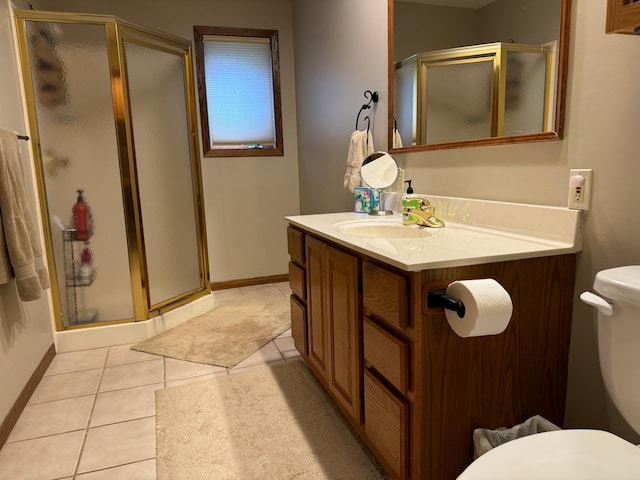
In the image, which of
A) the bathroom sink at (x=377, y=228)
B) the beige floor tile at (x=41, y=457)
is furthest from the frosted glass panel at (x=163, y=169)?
the bathroom sink at (x=377, y=228)

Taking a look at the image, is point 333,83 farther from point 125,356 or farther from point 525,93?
point 125,356

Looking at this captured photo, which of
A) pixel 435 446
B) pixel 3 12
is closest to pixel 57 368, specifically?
pixel 3 12

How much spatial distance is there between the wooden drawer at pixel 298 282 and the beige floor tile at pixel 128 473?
2.93 feet

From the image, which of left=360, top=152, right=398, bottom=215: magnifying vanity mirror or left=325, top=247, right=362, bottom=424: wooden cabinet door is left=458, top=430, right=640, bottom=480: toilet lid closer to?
left=325, top=247, right=362, bottom=424: wooden cabinet door

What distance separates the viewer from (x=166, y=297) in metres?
2.94

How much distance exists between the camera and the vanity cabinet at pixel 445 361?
1149mm

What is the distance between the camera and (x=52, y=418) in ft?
6.18

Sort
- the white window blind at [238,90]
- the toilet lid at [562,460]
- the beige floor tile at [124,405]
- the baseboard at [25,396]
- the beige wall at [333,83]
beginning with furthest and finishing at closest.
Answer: the white window blind at [238,90] < the beige wall at [333,83] < the beige floor tile at [124,405] < the baseboard at [25,396] < the toilet lid at [562,460]

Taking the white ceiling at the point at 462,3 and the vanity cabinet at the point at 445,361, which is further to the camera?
the white ceiling at the point at 462,3

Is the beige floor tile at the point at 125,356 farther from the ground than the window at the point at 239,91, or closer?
closer

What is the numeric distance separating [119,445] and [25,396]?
0.65m

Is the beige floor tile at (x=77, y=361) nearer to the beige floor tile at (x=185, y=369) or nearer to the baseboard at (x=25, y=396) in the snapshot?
the baseboard at (x=25, y=396)

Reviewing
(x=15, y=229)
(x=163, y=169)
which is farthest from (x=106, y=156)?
(x=15, y=229)

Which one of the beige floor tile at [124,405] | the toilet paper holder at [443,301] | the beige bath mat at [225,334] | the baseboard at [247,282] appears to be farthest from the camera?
the baseboard at [247,282]
